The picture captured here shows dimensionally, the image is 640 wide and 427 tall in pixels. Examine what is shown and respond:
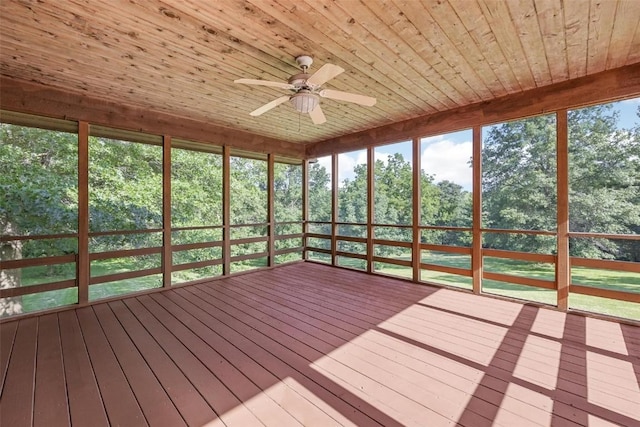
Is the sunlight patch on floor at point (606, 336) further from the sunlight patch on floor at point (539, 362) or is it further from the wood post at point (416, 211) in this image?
the wood post at point (416, 211)

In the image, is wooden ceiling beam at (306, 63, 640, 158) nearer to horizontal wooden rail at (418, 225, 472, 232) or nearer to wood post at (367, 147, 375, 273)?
wood post at (367, 147, 375, 273)

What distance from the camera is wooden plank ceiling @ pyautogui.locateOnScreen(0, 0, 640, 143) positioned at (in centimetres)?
204

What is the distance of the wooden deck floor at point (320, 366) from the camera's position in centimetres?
168

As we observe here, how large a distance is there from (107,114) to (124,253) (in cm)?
200

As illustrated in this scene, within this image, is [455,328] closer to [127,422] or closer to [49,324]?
[127,422]

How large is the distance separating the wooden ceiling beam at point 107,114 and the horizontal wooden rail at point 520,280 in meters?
4.67

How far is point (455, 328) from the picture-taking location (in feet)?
9.36

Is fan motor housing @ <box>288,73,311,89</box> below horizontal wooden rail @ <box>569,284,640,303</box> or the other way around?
the other way around

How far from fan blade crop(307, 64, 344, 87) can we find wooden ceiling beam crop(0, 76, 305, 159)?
307cm

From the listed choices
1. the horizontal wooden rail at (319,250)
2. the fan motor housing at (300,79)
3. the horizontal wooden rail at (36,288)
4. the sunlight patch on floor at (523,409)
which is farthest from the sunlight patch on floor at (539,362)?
the horizontal wooden rail at (36,288)

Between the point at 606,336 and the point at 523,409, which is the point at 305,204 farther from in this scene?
the point at 523,409

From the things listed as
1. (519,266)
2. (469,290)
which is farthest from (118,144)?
(519,266)

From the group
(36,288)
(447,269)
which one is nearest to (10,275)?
(36,288)

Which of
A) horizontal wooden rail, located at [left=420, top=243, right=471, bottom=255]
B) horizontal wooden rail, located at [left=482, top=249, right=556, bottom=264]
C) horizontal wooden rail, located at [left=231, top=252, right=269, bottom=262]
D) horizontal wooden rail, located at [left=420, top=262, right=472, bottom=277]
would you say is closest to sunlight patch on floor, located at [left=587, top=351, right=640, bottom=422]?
horizontal wooden rail, located at [left=482, top=249, right=556, bottom=264]
